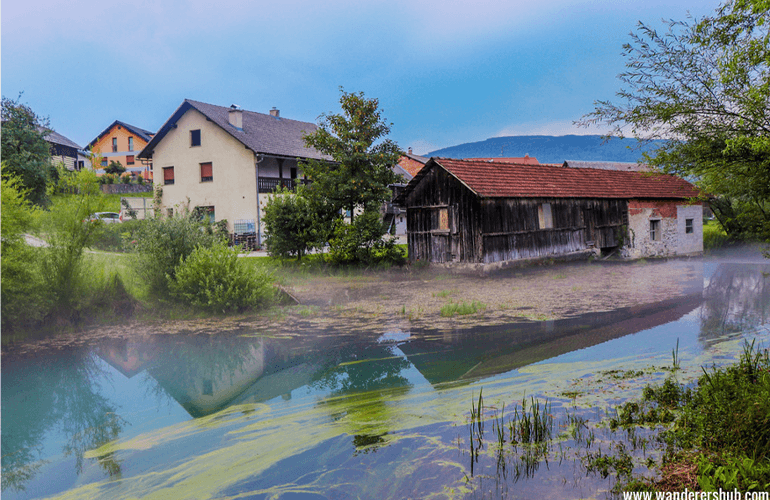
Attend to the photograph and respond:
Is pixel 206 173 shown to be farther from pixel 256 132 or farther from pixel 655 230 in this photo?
pixel 655 230

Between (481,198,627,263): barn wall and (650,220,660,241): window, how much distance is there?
1.90 meters

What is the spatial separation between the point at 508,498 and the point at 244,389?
456 centimetres

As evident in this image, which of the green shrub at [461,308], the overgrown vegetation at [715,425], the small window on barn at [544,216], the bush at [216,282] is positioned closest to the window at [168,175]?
the bush at [216,282]

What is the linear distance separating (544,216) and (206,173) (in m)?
19.7

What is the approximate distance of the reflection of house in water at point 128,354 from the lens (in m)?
8.82

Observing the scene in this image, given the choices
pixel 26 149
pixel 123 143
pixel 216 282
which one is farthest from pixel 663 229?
pixel 123 143

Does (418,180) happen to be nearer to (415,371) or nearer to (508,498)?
(415,371)

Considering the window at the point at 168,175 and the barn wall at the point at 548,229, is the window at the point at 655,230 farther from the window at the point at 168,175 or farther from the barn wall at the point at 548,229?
the window at the point at 168,175

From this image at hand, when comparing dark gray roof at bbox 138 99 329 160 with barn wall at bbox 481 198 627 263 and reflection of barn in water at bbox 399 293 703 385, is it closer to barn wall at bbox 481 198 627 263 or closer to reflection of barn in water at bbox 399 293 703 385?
barn wall at bbox 481 198 627 263

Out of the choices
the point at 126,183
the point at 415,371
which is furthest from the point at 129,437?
the point at 126,183

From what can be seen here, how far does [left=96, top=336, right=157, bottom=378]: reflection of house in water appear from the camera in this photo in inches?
347

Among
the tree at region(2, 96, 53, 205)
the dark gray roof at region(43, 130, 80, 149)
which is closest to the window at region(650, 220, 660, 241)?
the tree at region(2, 96, 53, 205)

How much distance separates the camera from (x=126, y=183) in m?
43.8

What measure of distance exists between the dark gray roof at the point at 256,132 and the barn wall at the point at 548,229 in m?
11.5
